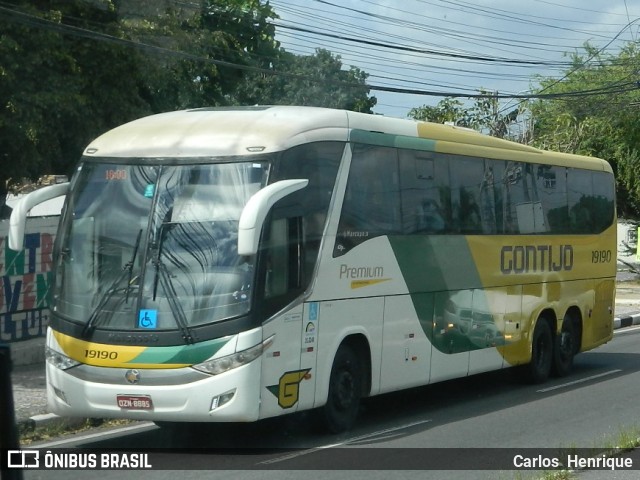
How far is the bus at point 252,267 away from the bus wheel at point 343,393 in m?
0.02

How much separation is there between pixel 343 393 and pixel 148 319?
248 cm

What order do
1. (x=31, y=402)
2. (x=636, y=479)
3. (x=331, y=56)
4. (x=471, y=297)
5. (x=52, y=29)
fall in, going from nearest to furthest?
(x=636, y=479) < (x=31, y=402) < (x=471, y=297) < (x=52, y=29) < (x=331, y=56)

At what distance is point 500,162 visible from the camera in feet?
47.7

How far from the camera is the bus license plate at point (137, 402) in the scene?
9297 millimetres

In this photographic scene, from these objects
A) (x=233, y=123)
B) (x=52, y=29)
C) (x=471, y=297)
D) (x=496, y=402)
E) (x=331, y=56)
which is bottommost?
(x=496, y=402)

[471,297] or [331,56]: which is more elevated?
[331,56]

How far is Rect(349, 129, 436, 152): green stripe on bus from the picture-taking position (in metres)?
11.3

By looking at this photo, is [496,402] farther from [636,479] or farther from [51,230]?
[51,230]

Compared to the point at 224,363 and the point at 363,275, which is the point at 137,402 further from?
the point at 363,275

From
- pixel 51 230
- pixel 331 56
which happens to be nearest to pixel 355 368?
pixel 51 230

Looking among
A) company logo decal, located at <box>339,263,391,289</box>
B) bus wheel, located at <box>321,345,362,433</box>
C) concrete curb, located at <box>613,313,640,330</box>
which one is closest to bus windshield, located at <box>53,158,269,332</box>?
company logo decal, located at <box>339,263,391,289</box>

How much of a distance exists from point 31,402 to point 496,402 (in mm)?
5833

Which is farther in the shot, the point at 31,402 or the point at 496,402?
the point at 496,402

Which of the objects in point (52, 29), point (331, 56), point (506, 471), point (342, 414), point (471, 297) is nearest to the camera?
point (506, 471)
